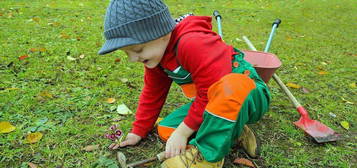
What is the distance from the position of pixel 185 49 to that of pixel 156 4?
0.23 m

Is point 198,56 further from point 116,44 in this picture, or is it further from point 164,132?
point 164,132

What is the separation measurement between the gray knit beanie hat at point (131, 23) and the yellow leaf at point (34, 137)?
0.78 m

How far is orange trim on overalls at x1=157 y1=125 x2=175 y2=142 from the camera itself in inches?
70.2

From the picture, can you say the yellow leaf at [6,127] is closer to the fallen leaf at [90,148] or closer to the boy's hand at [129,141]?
the fallen leaf at [90,148]

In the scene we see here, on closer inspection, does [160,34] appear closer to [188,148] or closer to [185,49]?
[185,49]

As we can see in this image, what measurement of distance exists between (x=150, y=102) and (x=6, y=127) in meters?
0.86

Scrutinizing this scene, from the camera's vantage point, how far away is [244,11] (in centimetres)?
627

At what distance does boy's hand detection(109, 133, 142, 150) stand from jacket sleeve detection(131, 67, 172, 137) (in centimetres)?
2

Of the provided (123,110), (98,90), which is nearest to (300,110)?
(123,110)

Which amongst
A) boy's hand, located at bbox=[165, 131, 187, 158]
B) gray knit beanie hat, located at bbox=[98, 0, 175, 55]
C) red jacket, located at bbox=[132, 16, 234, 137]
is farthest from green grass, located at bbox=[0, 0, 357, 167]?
gray knit beanie hat, located at bbox=[98, 0, 175, 55]

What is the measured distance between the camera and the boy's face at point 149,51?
139cm

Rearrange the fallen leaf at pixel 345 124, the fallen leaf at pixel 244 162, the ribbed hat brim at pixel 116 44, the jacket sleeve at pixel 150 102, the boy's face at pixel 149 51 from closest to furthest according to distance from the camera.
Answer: the ribbed hat brim at pixel 116 44, the boy's face at pixel 149 51, the fallen leaf at pixel 244 162, the jacket sleeve at pixel 150 102, the fallen leaf at pixel 345 124

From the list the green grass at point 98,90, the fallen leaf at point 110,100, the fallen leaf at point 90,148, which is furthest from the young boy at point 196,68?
the fallen leaf at point 110,100

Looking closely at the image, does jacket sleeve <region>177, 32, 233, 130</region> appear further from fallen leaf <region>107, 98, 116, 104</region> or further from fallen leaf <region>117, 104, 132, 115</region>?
fallen leaf <region>107, 98, 116, 104</region>
